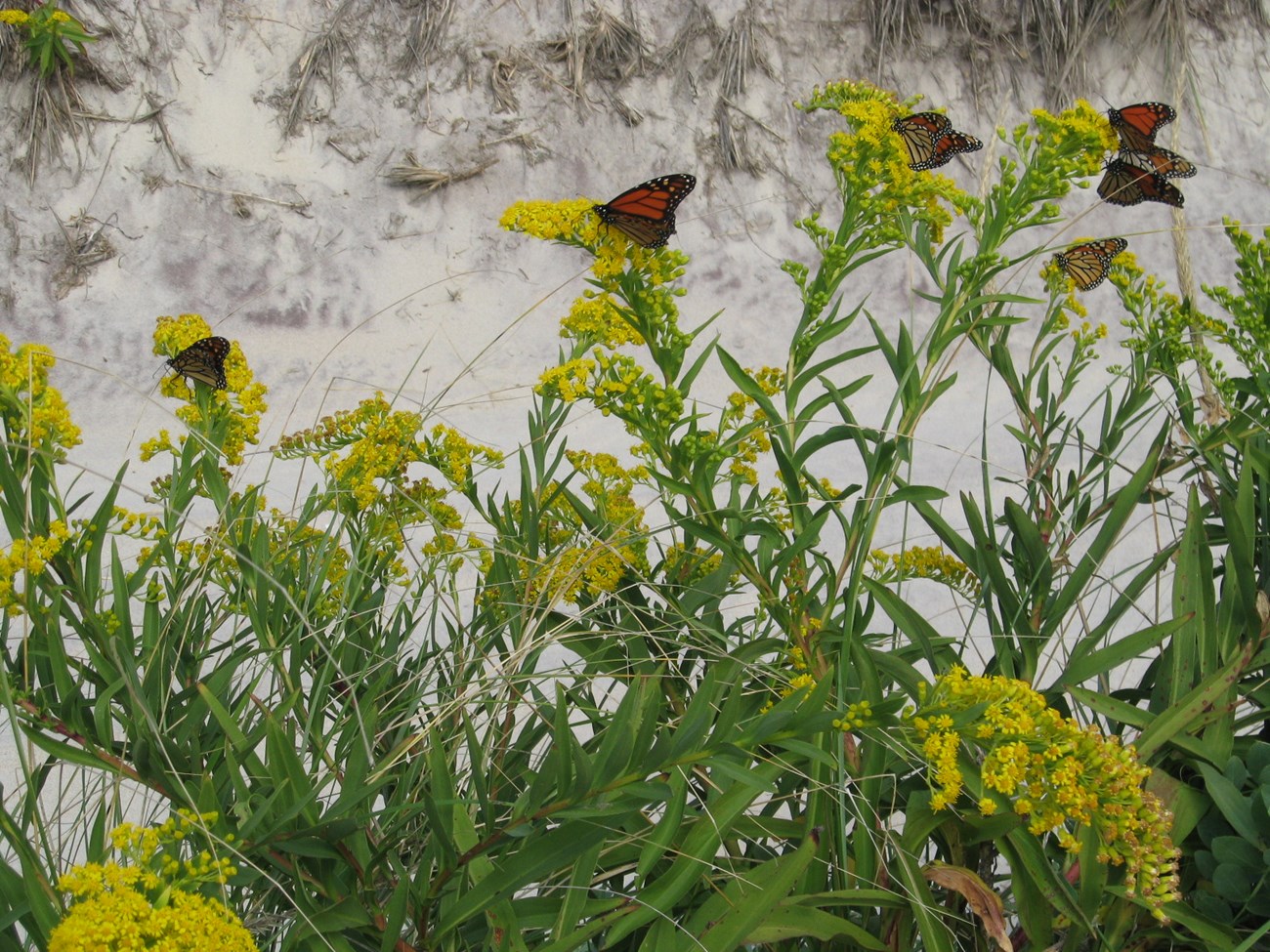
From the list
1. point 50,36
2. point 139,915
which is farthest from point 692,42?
point 139,915

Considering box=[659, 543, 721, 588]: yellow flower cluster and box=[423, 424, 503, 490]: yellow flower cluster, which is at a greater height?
box=[423, 424, 503, 490]: yellow flower cluster

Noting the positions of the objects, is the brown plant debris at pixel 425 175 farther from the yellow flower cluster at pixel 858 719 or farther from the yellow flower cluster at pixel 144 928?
the yellow flower cluster at pixel 144 928

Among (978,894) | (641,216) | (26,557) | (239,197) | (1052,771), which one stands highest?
(239,197)

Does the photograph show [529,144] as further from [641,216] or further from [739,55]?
[641,216]

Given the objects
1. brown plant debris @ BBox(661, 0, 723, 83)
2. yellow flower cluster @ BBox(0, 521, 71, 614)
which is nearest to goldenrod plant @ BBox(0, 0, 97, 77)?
brown plant debris @ BBox(661, 0, 723, 83)

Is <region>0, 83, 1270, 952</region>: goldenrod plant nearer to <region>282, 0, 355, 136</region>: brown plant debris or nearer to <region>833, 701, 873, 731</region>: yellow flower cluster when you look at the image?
<region>833, 701, 873, 731</region>: yellow flower cluster

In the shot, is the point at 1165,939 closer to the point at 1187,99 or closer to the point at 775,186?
the point at 775,186

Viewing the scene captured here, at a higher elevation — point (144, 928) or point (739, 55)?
point (739, 55)

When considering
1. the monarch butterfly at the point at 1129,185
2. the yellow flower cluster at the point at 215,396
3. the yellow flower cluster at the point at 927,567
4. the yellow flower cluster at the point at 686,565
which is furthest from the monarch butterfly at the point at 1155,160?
the yellow flower cluster at the point at 215,396
